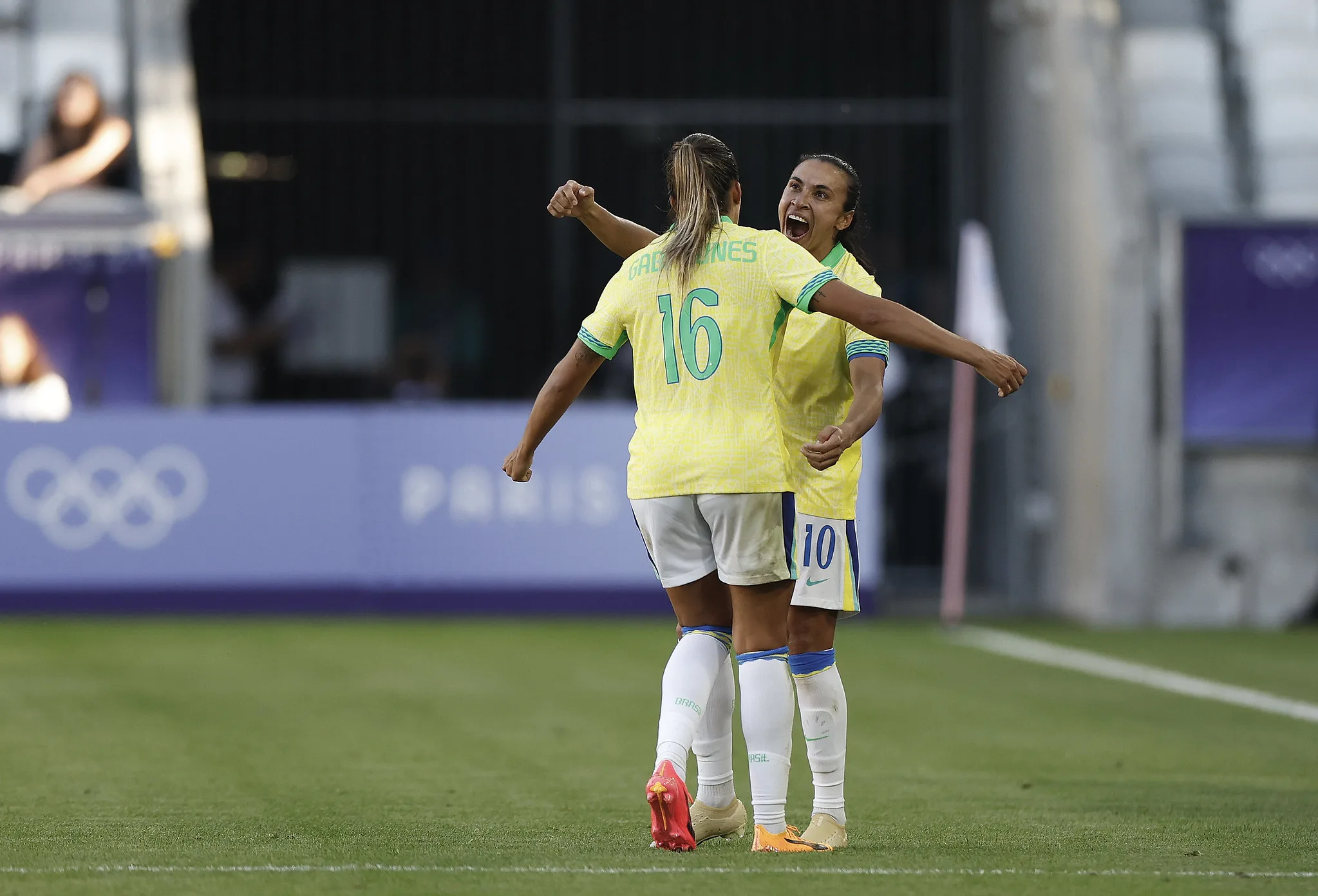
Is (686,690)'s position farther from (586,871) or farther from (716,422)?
(716,422)

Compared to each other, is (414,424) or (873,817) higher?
(414,424)

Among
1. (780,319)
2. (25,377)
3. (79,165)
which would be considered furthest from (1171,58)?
(780,319)

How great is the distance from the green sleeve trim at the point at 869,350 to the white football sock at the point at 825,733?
92 centimetres

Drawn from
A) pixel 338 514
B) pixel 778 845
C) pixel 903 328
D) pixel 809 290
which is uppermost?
pixel 809 290

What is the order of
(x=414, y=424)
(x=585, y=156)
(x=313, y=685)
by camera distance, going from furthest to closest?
(x=585, y=156)
(x=414, y=424)
(x=313, y=685)

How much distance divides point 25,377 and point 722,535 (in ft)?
47.5

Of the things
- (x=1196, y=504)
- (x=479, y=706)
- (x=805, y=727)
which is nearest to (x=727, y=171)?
(x=805, y=727)

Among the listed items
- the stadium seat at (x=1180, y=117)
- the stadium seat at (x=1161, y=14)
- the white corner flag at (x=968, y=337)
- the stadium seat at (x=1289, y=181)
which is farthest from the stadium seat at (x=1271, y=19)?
the white corner flag at (x=968, y=337)

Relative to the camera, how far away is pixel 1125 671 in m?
13.2

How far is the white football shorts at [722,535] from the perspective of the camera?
6.17 metres

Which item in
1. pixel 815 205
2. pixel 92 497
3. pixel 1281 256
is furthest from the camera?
pixel 1281 256

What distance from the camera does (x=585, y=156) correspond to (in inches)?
884

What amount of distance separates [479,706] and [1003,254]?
1113 centimetres

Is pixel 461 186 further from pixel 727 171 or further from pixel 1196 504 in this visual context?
pixel 727 171
